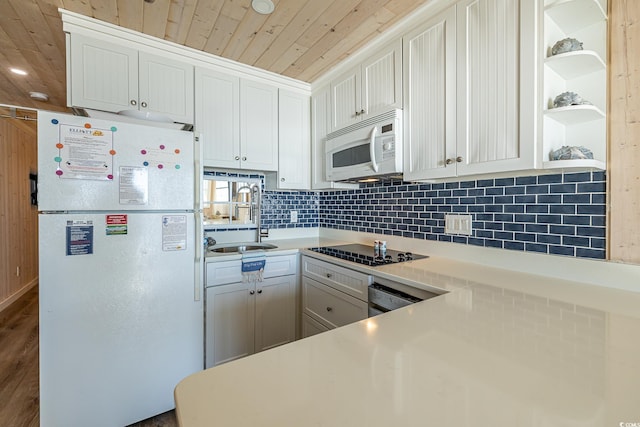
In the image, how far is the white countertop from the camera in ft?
1.50

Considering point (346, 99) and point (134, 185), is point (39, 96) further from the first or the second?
point (346, 99)

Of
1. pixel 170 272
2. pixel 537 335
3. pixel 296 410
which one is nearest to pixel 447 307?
pixel 537 335

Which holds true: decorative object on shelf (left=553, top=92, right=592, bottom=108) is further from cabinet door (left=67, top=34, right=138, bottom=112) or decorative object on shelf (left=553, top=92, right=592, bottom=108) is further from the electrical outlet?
cabinet door (left=67, top=34, right=138, bottom=112)

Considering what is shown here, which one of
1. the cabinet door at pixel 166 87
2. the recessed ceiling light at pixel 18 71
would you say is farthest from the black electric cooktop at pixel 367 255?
the recessed ceiling light at pixel 18 71

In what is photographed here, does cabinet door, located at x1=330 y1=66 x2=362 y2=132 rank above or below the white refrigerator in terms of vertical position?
above

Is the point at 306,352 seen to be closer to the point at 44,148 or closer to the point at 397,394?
the point at 397,394

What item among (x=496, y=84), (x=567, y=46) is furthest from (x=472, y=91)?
(x=567, y=46)

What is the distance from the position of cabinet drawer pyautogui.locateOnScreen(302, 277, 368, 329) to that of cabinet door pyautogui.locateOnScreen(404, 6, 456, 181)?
2.78ft

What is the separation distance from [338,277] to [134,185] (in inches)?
50.8

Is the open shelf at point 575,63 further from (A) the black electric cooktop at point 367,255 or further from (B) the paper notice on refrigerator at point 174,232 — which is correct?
(B) the paper notice on refrigerator at point 174,232

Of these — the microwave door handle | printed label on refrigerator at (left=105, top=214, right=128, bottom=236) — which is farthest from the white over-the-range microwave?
printed label on refrigerator at (left=105, top=214, right=128, bottom=236)

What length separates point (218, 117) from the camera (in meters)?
2.28

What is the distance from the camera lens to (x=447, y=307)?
97 centimetres

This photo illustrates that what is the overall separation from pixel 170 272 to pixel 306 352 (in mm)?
1309
